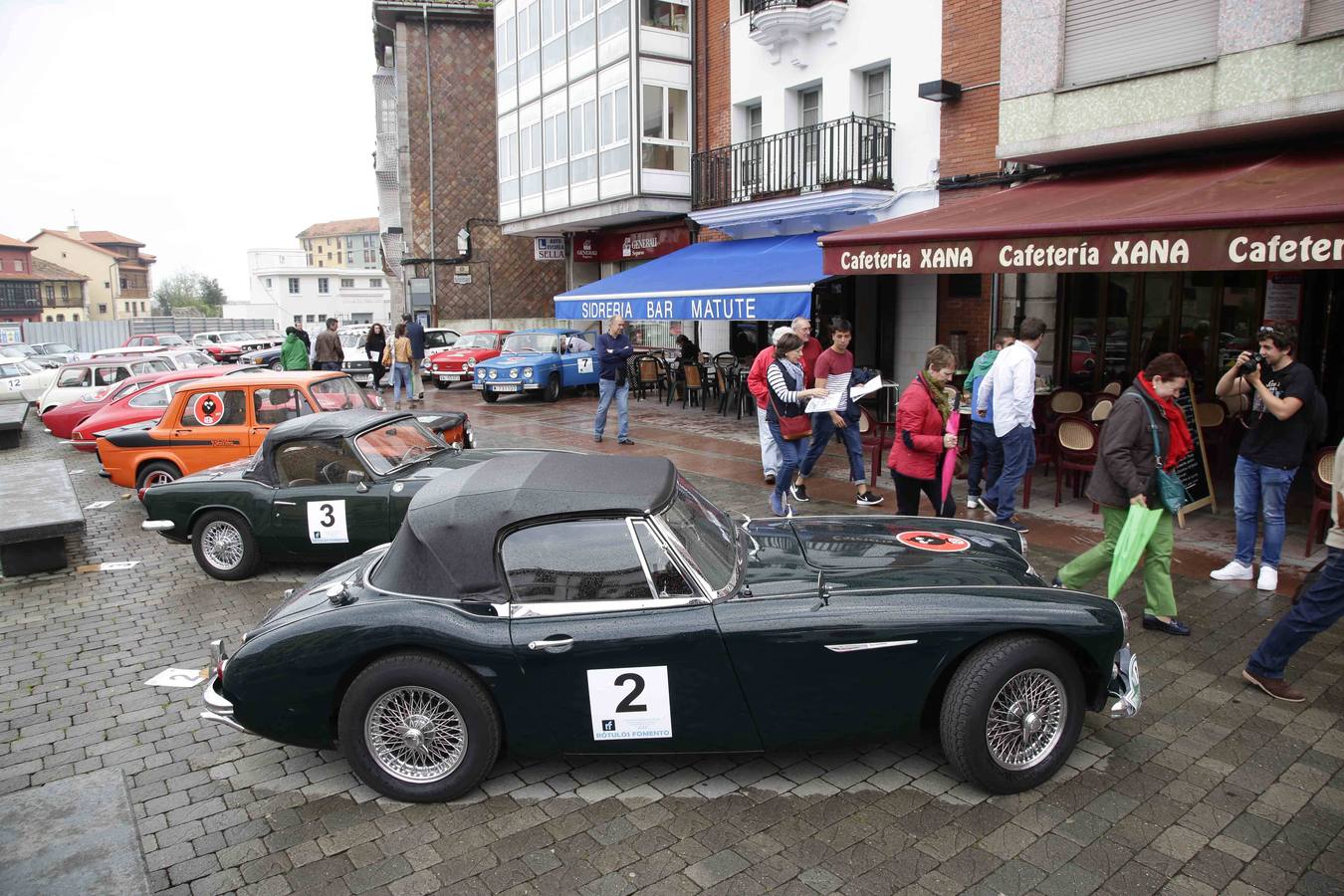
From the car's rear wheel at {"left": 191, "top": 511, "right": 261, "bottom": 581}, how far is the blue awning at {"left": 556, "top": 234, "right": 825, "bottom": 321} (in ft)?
23.8

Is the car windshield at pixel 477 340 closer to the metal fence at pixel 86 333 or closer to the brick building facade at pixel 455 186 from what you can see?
the brick building facade at pixel 455 186

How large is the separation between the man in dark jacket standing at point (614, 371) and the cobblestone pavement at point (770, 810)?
826 centimetres

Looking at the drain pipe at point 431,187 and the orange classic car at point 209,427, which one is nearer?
the orange classic car at point 209,427

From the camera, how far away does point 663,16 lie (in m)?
19.8

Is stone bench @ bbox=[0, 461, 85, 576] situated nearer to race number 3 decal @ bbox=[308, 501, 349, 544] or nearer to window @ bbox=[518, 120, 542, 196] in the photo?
race number 3 decal @ bbox=[308, 501, 349, 544]

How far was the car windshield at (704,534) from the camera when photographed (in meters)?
4.04

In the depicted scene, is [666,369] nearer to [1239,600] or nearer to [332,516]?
[332,516]

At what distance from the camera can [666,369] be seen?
1839cm

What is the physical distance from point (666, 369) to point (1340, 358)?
11179 mm

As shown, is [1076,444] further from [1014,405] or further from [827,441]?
[827,441]

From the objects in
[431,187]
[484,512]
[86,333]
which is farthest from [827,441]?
[86,333]

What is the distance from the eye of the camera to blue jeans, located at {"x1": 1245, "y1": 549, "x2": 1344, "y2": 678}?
4461 mm

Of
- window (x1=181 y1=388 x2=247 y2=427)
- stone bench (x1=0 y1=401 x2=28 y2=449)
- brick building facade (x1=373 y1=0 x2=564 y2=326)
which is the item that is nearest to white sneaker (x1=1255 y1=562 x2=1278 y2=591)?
window (x1=181 y1=388 x2=247 y2=427)

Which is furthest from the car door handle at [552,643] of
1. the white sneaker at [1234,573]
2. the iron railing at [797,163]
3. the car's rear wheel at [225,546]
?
the iron railing at [797,163]
